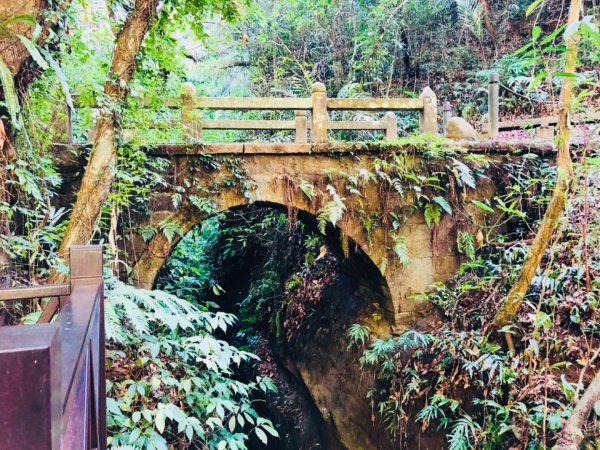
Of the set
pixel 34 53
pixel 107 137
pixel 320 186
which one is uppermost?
pixel 34 53

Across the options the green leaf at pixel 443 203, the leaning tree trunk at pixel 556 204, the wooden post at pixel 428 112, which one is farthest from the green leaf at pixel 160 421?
the wooden post at pixel 428 112

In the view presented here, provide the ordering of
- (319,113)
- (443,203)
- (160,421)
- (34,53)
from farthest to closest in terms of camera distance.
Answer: (443,203) → (319,113) → (160,421) → (34,53)

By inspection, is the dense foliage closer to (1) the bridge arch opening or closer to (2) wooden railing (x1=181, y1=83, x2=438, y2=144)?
(1) the bridge arch opening

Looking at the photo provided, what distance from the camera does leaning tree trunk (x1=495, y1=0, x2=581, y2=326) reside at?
335 centimetres

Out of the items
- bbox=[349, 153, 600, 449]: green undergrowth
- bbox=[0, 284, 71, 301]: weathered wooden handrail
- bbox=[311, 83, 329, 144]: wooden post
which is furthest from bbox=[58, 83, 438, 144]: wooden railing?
bbox=[0, 284, 71, 301]: weathered wooden handrail

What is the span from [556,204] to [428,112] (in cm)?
206

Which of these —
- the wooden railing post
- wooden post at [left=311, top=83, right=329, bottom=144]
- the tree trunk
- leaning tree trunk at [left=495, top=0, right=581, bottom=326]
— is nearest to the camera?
the wooden railing post

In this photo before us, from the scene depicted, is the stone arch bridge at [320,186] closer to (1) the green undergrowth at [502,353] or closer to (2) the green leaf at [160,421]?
(1) the green undergrowth at [502,353]

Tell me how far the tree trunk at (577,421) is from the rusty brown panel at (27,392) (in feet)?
11.0

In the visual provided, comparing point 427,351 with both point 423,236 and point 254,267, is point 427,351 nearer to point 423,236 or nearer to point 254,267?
point 423,236

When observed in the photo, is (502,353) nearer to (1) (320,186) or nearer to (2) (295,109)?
(1) (320,186)

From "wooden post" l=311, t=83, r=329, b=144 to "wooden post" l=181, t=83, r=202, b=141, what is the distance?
4.20ft

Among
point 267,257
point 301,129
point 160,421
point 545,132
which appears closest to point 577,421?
point 160,421

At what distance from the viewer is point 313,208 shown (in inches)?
187
